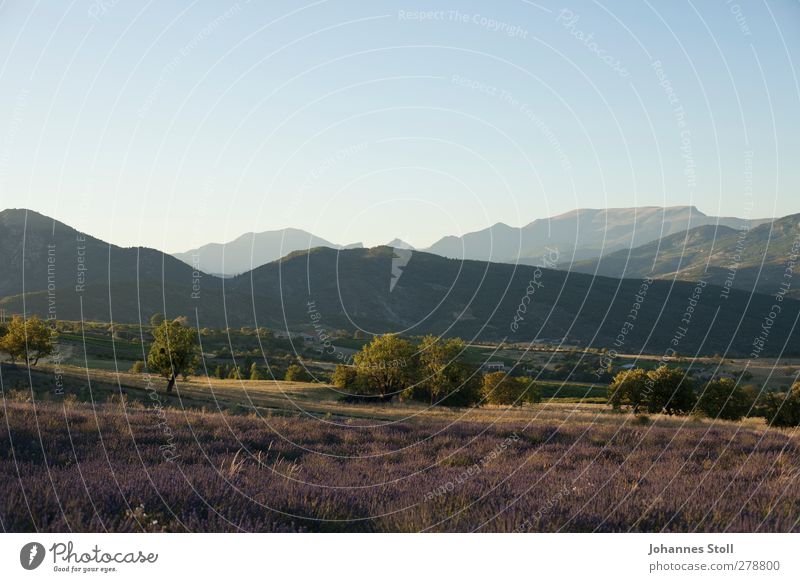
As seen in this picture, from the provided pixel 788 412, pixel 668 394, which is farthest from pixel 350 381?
pixel 788 412

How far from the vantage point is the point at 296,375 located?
3425 inches

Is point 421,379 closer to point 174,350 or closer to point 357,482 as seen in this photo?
point 174,350

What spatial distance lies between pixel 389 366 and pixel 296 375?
32766 mm

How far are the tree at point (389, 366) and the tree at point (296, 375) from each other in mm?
25700

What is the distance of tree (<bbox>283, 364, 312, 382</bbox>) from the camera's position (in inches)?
3346

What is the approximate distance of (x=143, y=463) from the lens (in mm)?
8492

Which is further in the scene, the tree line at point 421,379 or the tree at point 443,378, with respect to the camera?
the tree at point 443,378

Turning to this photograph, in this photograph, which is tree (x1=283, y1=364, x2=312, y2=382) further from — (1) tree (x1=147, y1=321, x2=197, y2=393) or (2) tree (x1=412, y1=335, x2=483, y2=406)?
(1) tree (x1=147, y1=321, x2=197, y2=393)

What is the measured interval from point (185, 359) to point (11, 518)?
150 feet

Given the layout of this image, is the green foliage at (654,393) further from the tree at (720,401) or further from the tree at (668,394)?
the tree at (720,401)

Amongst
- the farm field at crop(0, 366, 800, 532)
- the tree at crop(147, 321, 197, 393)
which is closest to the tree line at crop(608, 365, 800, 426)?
the farm field at crop(0, 366, 800, 532)

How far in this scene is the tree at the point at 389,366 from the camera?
191 ft

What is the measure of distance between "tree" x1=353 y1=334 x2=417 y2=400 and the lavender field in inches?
1774

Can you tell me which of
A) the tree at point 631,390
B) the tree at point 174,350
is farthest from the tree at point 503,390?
the tree at point 174,350
